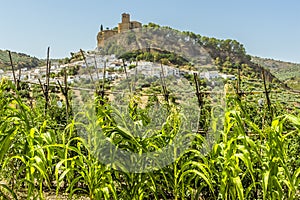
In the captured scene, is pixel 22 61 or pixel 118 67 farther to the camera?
pixel 22 61

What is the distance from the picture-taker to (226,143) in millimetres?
2113

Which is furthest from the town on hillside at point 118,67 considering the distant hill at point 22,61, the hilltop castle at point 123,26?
the distant hill at point 22,61

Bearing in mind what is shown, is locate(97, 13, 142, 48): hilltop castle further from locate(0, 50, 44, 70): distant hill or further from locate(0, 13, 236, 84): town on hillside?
locate(0, 50, 44, 70): distant hill

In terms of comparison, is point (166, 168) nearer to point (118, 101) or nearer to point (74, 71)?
point (118, 101)

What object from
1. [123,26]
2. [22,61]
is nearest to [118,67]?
[123,26]

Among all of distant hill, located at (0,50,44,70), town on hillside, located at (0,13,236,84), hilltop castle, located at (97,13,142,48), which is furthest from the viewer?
distant hill, located at (0,50,44,70)

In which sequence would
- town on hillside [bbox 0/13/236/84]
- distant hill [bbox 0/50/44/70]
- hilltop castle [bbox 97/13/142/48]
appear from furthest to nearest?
1. distant hill [bbox 0/50/44/70]
2. hilltop castle [bbox 97/13/142/48]
3. town on hillside [bbox 0/13/236/84]

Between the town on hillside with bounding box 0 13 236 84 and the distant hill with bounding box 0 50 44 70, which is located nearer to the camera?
the town on hillside with bounding box 0 13 236 84

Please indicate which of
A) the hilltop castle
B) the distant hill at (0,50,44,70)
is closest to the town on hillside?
the hilltop castle

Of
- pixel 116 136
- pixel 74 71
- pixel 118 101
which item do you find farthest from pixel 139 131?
pixel 74 71

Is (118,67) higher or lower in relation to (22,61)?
lower

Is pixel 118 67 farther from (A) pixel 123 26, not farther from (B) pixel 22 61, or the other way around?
(B) pixel 22 61

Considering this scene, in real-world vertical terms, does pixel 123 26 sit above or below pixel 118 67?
above

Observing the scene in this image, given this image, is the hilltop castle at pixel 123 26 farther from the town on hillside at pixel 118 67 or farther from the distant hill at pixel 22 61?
the distant hill at pixel 22 61
